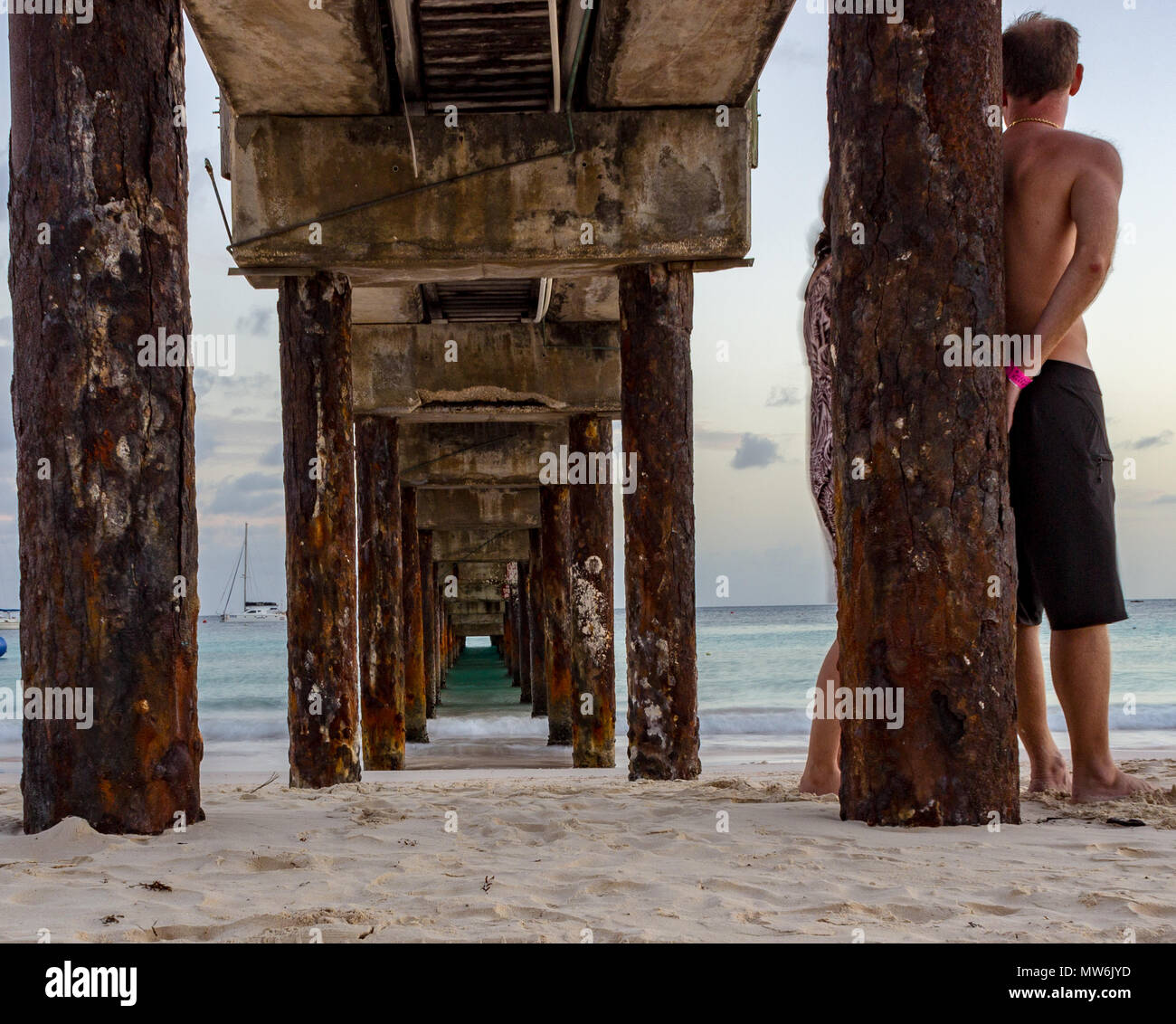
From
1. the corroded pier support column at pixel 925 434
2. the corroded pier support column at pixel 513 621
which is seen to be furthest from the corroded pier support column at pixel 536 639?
the corroded pier support column at pixel 925 434

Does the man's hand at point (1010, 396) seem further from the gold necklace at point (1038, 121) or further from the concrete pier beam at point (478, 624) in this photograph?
the concrete pier beam at point (478, 624)

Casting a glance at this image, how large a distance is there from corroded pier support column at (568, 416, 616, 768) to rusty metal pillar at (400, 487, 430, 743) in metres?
4.02

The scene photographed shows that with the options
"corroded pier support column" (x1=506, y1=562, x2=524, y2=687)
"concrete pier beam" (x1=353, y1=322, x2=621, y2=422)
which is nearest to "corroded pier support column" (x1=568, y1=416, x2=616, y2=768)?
"concrete pier beam" (x1=353, y1=322, x2=621, y2=422)

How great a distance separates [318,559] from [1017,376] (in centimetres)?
416

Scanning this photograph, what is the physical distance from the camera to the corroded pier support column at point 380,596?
9938mm

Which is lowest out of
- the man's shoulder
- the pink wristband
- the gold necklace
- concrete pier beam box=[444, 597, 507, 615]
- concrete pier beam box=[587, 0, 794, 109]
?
concrete pier beam box=[444, 597, 507, 615]

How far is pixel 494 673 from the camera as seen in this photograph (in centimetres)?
4553

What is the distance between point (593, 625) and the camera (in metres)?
9.98

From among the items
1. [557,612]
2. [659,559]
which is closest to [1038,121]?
[659,559]

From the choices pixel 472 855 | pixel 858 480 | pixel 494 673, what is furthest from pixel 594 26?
pixel 494 673

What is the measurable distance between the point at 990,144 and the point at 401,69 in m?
3.94

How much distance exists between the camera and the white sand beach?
2182 mm

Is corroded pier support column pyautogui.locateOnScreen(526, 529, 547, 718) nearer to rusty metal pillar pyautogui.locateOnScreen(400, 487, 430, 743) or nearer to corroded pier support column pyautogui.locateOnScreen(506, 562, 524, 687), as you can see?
rusty metal pillar pyautogui.locateOnScreen(400, 487, 430, 743)
